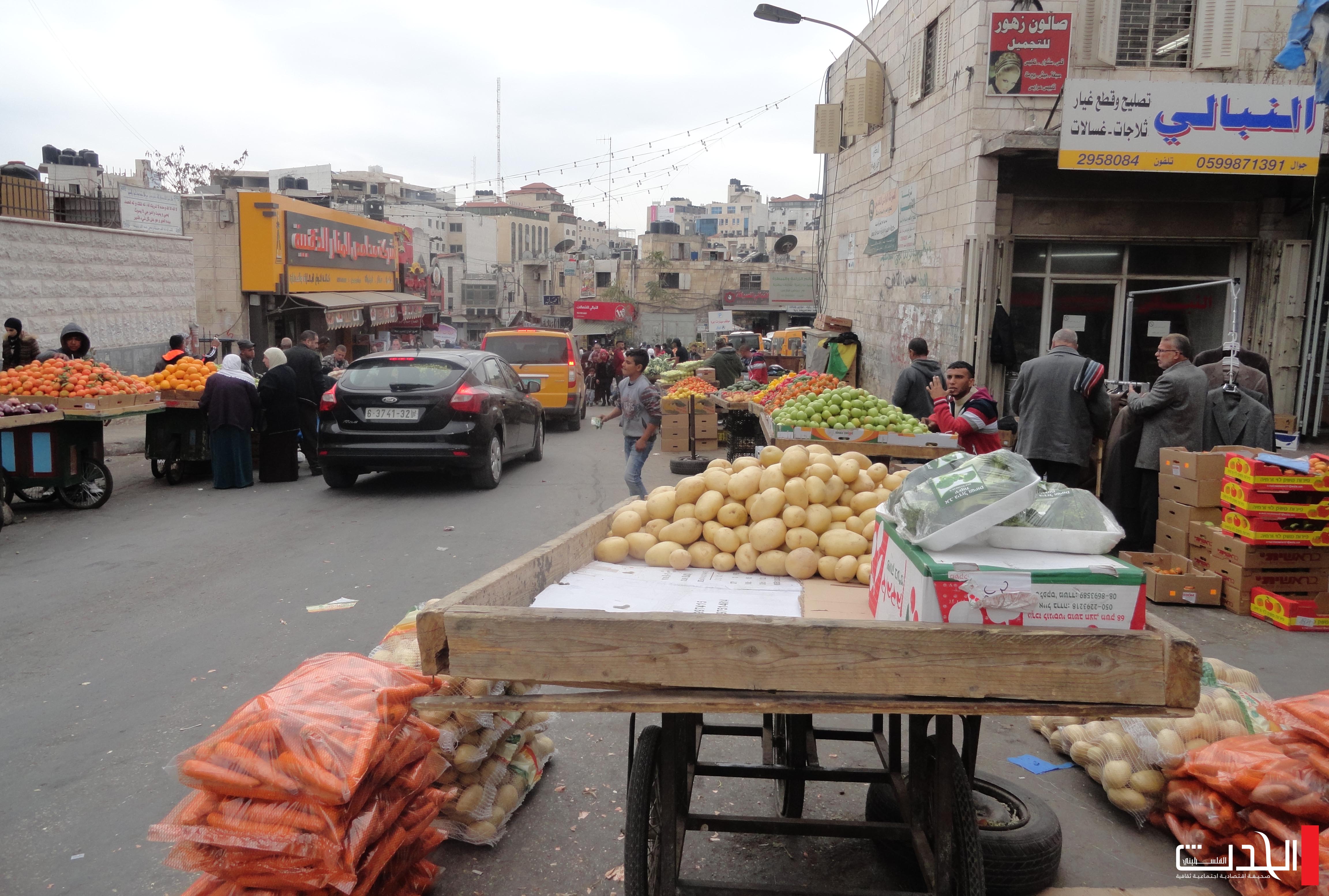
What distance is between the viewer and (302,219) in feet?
88.3

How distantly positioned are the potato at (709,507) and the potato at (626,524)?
0.78ft

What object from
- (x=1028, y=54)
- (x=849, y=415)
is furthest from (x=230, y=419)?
(x=1028, y=54)

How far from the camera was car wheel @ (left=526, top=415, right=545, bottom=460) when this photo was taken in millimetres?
13781

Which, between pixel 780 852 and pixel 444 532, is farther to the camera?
pixel 444 532

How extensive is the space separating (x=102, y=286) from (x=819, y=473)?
18.5m

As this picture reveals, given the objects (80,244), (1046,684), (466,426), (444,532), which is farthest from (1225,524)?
(80,244)

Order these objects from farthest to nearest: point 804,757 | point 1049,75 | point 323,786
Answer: point 1049,75, point 804,757, point 323,786

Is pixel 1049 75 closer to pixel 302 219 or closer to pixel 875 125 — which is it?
pixel 875 125

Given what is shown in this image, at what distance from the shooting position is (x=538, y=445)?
45.6ft

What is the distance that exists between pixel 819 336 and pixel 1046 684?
19.8 metres

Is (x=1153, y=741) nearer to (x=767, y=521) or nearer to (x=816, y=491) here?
(x=816, y=491)

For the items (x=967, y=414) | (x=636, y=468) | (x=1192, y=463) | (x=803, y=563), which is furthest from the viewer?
(x=636, y=468)

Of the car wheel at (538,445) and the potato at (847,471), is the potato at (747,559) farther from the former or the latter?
the car wheel at (538,445)

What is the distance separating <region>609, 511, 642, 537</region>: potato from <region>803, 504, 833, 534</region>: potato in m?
0.67
